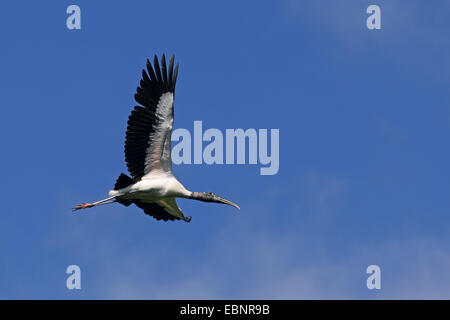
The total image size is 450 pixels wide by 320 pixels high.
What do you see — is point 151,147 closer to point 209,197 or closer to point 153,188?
point 153,188

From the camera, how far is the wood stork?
3559cm

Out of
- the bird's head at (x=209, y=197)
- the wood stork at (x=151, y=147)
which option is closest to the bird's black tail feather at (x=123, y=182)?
the wood stork at (x=151, y=147)

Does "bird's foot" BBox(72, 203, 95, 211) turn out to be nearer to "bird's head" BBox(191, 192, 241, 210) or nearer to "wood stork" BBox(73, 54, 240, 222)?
"wood stork" BBox(73, 54, 240, 222)

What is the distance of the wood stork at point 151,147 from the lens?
3559cm

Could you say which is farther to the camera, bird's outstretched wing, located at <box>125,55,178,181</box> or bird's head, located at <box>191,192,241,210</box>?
bird's head, located at <box>191,192,241,210</box>

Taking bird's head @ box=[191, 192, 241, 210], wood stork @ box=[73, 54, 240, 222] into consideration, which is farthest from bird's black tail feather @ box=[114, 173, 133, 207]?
bird's head @ box=[191, 192, 241, 210]

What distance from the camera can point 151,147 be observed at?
36000 mm

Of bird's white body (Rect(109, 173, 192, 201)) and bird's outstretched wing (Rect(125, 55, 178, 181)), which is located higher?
bird's outstretched wing (Rect(125, 55, 178, 181))
